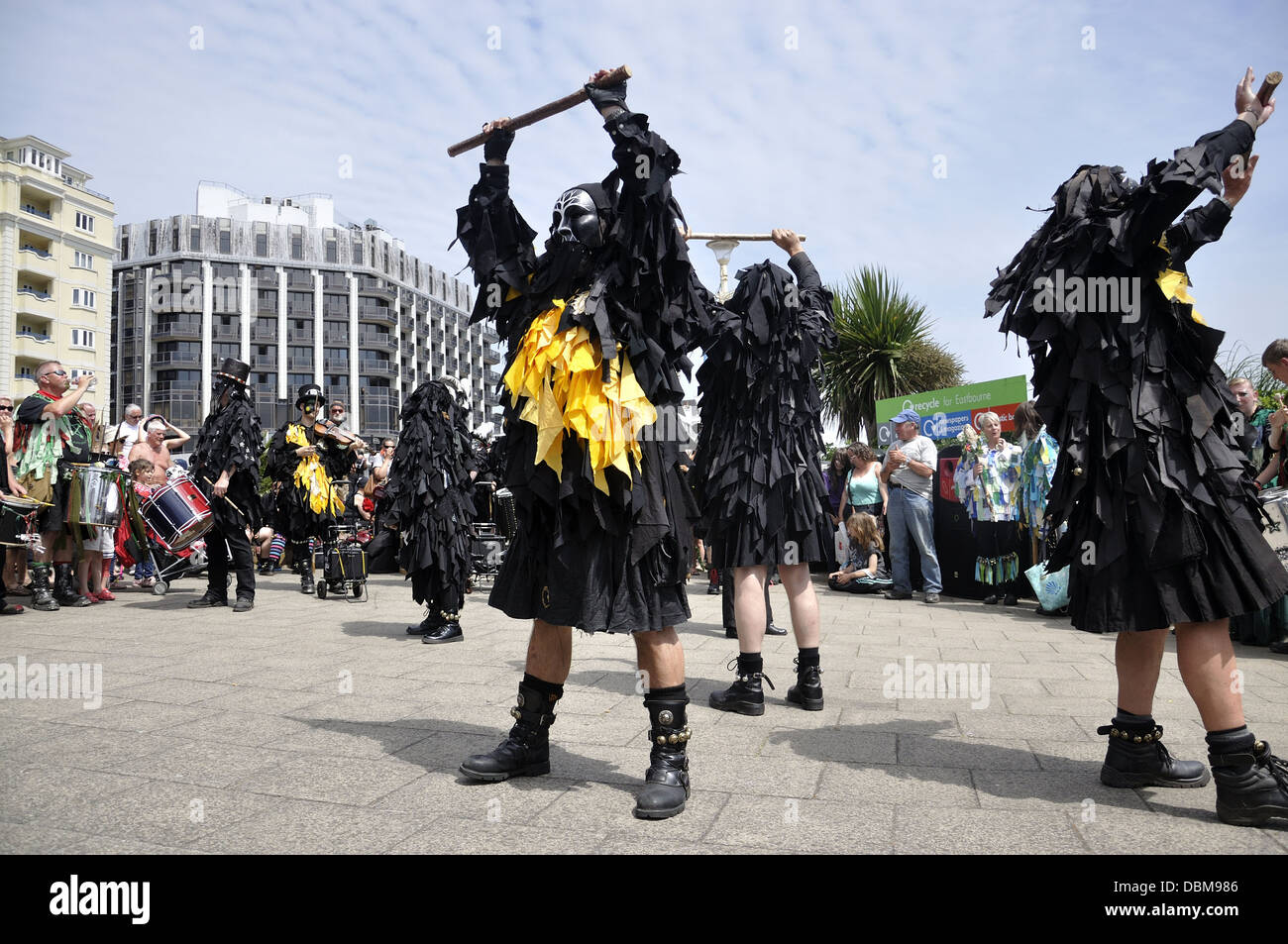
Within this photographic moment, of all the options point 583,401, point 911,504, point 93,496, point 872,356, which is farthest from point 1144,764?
point 872,356

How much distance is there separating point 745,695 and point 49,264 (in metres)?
64.2

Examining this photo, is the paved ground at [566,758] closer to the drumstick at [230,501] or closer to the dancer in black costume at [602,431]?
the dancer in black costume at [602,431]

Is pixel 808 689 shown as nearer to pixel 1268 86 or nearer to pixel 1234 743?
pixel 1234 743

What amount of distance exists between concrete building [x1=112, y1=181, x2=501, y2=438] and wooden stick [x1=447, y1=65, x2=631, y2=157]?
268ft

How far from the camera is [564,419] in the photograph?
3.00 metres

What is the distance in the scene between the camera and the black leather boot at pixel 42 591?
8.48 meters

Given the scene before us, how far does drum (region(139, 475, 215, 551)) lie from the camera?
8727 mm

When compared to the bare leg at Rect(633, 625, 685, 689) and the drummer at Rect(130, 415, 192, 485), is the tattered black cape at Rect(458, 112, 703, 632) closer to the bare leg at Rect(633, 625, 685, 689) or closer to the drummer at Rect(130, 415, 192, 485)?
the bare leg at Rect(633, 625, 685, 689)

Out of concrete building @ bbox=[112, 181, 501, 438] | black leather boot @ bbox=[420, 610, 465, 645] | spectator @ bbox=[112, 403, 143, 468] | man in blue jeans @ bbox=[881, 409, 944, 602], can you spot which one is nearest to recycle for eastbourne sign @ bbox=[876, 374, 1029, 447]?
man in blue jeans @ bbox=[881, 409, 944, 602]

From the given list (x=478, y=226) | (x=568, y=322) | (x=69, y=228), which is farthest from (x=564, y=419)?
(x=69, y=228)

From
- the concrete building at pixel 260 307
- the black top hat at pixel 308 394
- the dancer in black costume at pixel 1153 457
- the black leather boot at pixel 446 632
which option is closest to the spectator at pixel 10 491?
the black top hat at pixel 308 394

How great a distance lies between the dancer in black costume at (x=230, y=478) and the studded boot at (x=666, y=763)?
22.6ft

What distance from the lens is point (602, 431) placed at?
9.67 feet

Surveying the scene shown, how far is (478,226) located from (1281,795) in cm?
334
